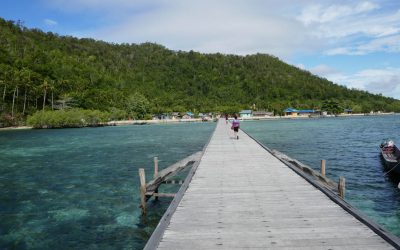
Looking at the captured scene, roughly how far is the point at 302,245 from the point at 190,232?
74.6 inches

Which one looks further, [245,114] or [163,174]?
[245,114]

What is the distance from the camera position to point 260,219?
22.3 feet

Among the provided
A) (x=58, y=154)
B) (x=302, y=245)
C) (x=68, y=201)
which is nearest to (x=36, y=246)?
(x=68, y=201)

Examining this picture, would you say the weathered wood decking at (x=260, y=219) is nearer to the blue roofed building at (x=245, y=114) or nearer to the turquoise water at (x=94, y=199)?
the turquoise water at (x=94, y=199)

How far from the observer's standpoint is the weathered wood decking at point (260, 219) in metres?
5.55

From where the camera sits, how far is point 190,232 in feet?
20.0

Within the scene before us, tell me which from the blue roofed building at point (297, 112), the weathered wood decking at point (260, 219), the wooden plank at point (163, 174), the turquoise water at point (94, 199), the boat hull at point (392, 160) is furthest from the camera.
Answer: the blue roofed building at point (297, 112)

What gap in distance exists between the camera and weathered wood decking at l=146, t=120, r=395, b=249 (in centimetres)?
555

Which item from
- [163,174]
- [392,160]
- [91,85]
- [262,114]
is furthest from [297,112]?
[163,174]

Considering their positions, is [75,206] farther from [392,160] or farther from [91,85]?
[91,85]

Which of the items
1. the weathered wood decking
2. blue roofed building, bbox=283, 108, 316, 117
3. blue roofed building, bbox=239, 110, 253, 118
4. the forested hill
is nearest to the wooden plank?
the weathered wood decking

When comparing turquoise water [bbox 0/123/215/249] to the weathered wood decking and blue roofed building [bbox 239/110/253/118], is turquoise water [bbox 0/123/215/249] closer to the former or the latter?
the weathered wood decking

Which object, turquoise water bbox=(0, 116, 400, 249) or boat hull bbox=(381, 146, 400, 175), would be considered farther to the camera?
boat hull bbox=(381, 146, 400, 175)

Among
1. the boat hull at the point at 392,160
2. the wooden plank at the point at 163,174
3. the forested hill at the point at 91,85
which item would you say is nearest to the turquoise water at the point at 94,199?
the boat hull at the point at 392,160
